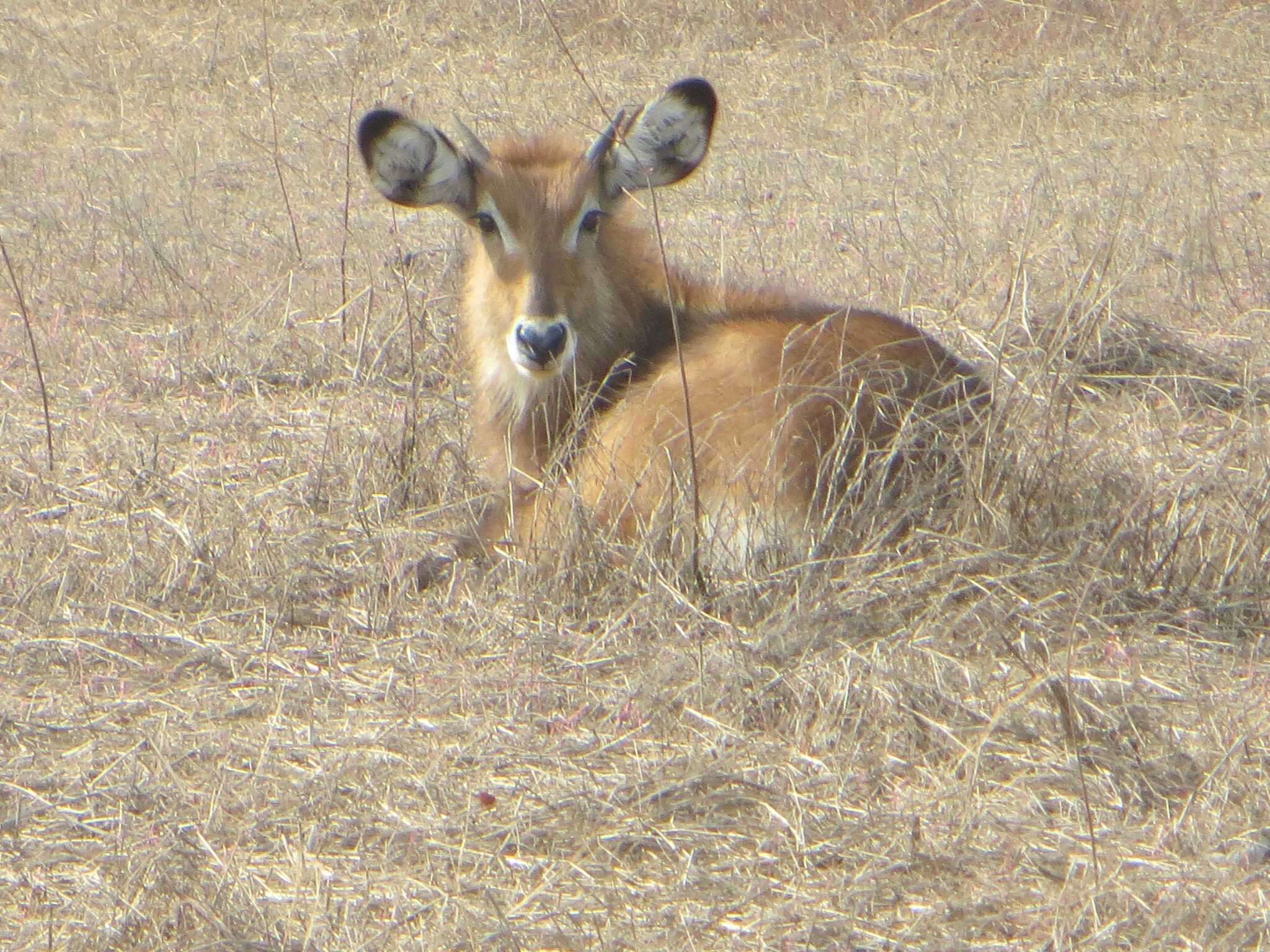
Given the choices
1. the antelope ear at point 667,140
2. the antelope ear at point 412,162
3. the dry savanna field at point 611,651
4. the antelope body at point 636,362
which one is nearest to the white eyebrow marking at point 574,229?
the antelope body at point 636,362

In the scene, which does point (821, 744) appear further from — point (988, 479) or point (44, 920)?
point (44, 920)

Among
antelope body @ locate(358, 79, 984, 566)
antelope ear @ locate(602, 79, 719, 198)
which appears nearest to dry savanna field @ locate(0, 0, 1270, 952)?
antelope body @ locate(358, 79, 984, 566)

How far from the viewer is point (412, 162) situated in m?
5.22

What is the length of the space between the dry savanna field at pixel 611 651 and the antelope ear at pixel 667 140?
2.80ft

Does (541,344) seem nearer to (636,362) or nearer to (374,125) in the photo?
(636,362)

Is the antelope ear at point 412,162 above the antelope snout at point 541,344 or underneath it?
above

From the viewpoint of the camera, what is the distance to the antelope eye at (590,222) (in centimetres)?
537

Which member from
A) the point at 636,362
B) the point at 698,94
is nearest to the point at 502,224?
the point at 636,362

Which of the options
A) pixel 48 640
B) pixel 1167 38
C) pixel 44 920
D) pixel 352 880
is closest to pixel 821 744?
pixel 352 880

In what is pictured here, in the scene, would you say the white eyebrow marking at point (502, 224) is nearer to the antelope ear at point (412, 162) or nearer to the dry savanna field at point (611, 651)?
the antelope ear at point (412, 162)

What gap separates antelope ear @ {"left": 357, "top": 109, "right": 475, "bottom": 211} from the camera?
5.11 meters

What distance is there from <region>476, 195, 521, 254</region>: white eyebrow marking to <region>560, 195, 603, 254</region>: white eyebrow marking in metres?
0.15

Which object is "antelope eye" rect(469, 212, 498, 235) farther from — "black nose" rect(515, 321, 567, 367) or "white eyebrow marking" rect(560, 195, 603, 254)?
"black nose" rect(515, 321, 567, 367)

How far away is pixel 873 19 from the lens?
14.5 metres
